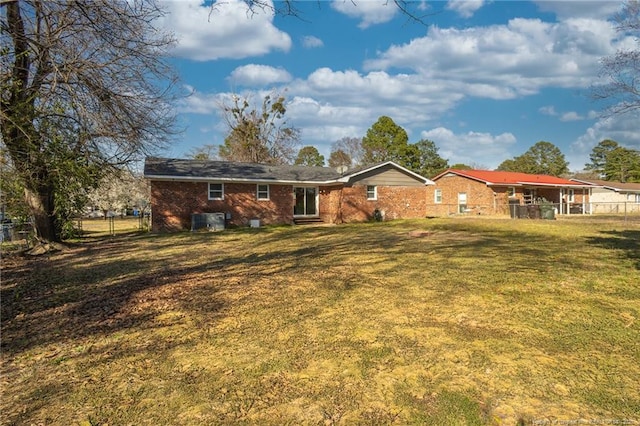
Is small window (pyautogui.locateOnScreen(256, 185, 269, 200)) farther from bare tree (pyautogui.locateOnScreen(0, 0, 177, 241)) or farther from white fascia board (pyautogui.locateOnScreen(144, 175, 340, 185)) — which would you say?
bare tree (pyautogui.locateOnScreen(0, 0, 177, 241))

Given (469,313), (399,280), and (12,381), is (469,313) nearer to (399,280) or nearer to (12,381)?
(399,280)

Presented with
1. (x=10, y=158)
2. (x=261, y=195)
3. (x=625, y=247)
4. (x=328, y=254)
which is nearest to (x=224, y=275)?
(x=328, y=254)

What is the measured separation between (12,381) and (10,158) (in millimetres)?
8286

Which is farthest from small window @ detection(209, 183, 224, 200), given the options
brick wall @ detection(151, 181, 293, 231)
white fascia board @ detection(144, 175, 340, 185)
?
white fascia board @ detection(144, 175, 340, 185)

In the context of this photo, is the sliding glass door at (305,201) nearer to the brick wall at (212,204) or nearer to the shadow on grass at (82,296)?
the brick wall at (212,204)

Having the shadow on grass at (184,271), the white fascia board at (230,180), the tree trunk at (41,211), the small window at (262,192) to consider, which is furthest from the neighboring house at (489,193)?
the tree trunk at (41,211)

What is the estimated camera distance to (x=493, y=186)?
29.7m

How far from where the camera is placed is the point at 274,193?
68.1 ft

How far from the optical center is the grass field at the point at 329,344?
2879 mm

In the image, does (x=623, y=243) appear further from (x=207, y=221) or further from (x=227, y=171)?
(x=227, y=171)

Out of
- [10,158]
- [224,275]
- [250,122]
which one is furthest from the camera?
[250,122]

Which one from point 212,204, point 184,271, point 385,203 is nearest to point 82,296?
point 184,271

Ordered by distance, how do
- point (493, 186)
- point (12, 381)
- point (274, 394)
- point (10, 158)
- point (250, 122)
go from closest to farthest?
point (274, 394) → point (12, 381) → point (10, 158) → point (493, 186) → point (250, 122)

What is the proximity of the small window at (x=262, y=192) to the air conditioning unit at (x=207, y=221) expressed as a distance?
106 inches
